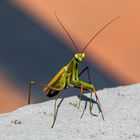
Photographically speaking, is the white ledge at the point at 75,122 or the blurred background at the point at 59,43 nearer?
the white ledge at the point at 75,122

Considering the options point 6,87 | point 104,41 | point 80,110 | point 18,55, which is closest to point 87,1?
point 104,41

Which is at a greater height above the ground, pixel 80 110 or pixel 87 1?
pixel 87 1

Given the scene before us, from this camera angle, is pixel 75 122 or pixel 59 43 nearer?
pixel 75 122

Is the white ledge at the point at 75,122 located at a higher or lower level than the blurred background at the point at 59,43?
lower

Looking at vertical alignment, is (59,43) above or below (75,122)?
above

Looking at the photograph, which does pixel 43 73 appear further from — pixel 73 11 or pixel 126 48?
pixel 73 11
